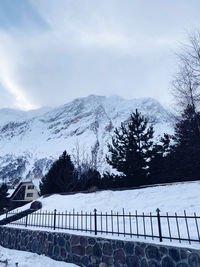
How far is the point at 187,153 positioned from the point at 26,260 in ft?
36.6

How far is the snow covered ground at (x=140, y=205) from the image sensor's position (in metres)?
5.70

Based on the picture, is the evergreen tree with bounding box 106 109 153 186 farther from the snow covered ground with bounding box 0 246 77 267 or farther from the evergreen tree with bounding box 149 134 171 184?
the snow covered ground with bounding box 0 246 77 267

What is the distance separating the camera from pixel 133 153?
14.0 m

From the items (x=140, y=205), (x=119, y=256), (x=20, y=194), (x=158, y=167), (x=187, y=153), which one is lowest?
(x=119, y=256)

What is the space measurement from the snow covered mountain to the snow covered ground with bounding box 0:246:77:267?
196 feet

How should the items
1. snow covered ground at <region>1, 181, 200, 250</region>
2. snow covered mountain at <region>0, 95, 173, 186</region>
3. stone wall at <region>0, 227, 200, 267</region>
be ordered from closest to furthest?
1. stone wall at <region>0, 227, 200, 267</region>
2. snow covered ground at <region>1, 181, 200, 250</region>
3. snow covered mountain at <region>0, 95, 173, 186</region>

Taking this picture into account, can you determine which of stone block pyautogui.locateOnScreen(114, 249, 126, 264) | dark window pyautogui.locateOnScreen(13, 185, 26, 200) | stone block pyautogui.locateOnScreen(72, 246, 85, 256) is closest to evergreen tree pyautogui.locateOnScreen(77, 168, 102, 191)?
stone block pyautogui.locateOnScreen(72, 246, 85, 256)

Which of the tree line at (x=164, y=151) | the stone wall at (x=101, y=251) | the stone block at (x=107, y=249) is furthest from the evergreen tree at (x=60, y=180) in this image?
the stone block at (x=107, y=249)

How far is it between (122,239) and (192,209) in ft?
8.88

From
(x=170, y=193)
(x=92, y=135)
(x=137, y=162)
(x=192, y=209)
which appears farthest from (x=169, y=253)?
(x=92, y=135)

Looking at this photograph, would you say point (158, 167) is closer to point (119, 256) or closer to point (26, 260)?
point (119, 256)

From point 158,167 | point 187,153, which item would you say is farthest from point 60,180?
point 187,153

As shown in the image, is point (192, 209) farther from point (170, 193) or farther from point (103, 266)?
point (103, 266)

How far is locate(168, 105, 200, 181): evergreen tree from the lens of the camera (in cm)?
1243
